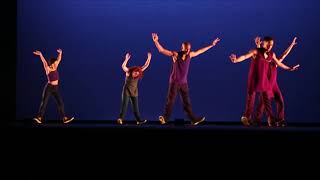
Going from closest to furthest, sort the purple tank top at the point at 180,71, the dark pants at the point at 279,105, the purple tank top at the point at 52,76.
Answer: the dark pants at the point at 279,105 → the purple tank top at the point at 180,71 → the purple tank top at the point at 52,76

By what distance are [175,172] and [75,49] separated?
4445 mm

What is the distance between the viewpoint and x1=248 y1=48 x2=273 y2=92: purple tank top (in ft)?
25.5

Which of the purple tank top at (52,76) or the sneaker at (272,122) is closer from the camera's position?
the sneaker at (272,122)

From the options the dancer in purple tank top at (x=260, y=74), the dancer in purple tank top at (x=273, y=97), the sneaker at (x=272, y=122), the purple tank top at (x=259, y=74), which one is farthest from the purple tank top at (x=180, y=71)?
the sneaker at (x=272, y=122)

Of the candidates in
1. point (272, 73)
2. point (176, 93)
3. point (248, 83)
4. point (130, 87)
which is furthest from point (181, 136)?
point (272, 73)

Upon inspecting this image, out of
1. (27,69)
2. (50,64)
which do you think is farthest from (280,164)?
(27,69)

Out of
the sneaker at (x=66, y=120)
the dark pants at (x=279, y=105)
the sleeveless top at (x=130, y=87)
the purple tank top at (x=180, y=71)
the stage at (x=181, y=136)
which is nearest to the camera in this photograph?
the stage at (x=181, y=136)

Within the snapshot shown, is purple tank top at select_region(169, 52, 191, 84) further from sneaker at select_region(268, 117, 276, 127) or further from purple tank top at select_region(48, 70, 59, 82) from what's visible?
purple tank top at select_region(48, 70, 59, 82)

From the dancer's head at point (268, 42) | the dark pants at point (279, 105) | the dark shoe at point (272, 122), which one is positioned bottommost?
the dark shoe at point (272, 122)

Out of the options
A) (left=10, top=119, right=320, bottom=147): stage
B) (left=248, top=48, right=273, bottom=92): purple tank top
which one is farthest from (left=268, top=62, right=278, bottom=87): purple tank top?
(left=10, top=119, right=320, bottom=147): stage

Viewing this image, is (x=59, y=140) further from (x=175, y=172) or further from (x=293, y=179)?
(x=293, y=179)

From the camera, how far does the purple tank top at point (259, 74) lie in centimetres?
777

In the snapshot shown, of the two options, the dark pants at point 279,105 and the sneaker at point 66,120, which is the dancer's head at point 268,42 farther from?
the sneaker at point 66,120

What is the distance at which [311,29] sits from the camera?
9180 mm
